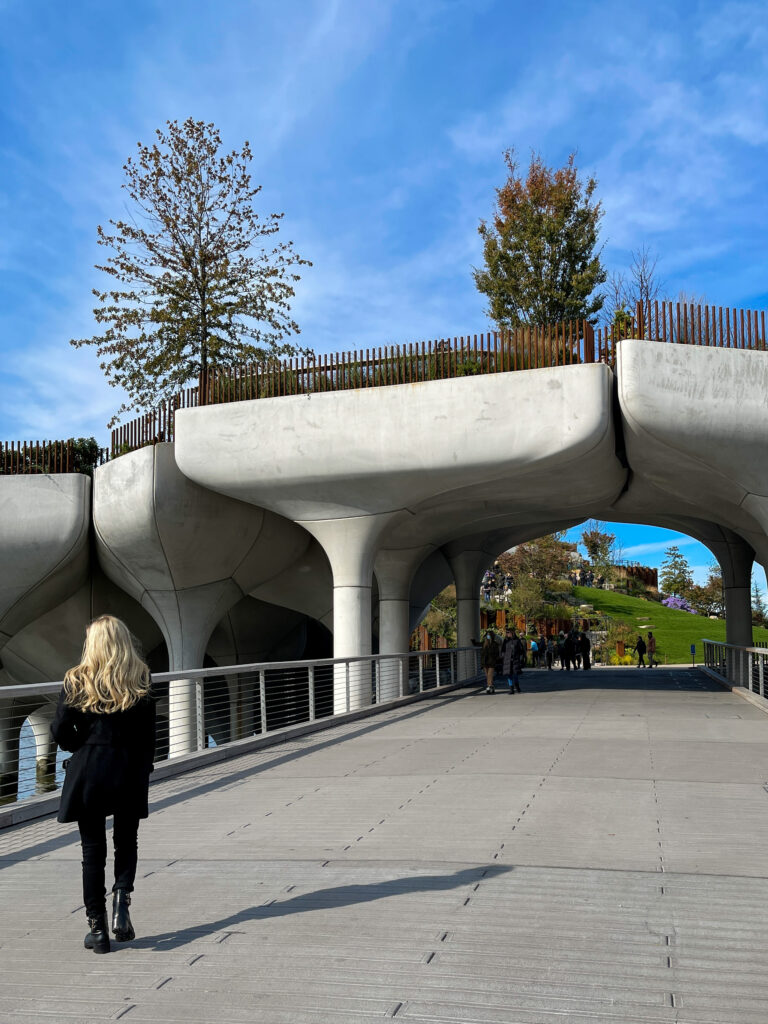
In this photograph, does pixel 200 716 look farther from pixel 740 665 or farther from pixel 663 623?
pixel 663 623

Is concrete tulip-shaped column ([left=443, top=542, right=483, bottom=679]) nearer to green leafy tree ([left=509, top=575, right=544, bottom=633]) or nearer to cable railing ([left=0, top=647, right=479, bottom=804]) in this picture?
cable railing ([left=0, top=647, right=479, bottom=804])

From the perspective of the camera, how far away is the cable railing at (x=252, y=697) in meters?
12.4

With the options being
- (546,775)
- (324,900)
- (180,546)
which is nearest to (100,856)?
(324,900)

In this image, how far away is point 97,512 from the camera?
2478cm

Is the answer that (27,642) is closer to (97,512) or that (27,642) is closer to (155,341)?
(97,512)

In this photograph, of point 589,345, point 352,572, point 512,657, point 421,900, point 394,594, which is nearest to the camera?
point 421,900

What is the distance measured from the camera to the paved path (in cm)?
374

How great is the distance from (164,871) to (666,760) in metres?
6.14

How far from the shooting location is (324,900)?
5.12 metres

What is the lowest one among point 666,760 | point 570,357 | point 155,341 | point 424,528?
point 666,760

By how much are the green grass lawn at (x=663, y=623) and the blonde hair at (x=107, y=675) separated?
45.3 m

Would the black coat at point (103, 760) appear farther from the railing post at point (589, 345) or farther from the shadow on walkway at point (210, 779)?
the railing post at point (589, 345)

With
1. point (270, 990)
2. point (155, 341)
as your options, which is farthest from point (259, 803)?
point (155, 341)

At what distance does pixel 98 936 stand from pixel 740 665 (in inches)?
840
